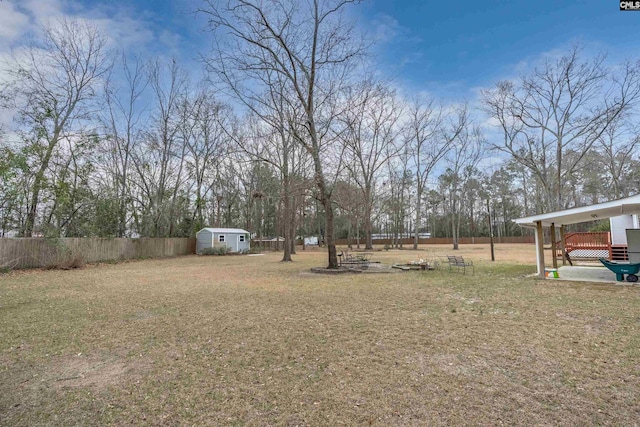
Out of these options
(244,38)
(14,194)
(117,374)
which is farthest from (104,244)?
(117,374)

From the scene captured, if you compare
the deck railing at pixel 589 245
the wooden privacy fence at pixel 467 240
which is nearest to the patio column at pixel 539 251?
the deck railing at pixel 589 245

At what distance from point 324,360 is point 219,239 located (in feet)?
83.7

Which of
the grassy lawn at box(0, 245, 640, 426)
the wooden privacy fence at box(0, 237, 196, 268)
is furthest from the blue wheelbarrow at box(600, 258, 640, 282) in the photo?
the wooden privacy fence at box(0, 237, 196, 268)

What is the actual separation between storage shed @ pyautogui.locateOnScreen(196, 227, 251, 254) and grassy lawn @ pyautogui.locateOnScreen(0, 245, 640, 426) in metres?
20.0

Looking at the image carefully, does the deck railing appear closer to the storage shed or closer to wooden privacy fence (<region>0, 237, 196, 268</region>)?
the storage shed

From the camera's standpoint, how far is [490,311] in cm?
608

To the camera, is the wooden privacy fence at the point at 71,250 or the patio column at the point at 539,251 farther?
the wooden privacy fence at the point at 71,250

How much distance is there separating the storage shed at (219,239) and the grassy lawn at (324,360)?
20024 mm

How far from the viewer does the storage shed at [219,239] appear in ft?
89.3

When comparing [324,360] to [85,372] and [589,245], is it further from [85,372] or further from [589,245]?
[589,245]

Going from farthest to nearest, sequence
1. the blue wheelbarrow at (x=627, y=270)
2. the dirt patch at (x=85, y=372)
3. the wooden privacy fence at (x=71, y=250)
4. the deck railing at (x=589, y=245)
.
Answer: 1. the deck railing at (x=589, y=245)
2. the wooden privacy fence at (x=71, y=250)
3. the blue wheelbarrow at (x=627, y=270)
4. the dirt patch at (x=85, y=372)

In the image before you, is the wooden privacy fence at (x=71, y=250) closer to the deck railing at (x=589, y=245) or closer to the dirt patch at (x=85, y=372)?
the dirt patch at (x=85, y=372)

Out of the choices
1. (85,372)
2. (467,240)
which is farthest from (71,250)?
(467,240)

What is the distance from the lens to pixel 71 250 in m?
15.4
